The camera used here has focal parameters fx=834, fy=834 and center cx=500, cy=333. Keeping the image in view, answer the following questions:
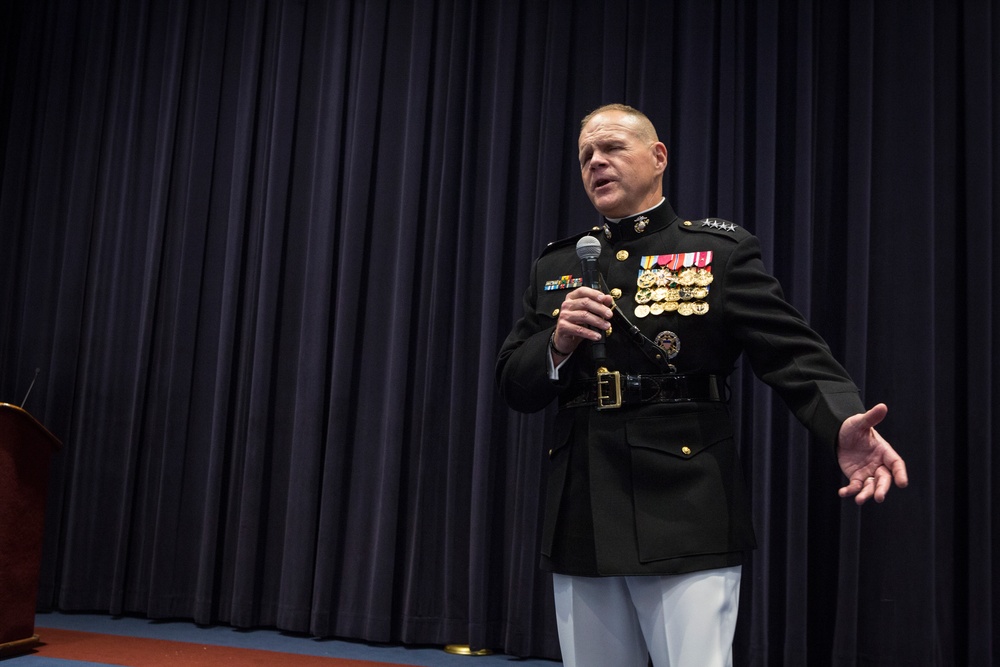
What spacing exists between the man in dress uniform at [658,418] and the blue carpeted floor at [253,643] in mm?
1580

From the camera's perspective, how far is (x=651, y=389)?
148 cm

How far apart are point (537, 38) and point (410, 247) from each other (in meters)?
0.99

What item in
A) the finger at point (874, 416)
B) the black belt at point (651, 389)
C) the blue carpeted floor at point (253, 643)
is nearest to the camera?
the finger at point (874, 416)

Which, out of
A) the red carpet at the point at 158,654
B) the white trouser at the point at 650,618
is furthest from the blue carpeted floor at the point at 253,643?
the white trouser at the point at 650,618

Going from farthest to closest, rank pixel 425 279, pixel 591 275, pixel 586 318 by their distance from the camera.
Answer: pixel 425 279 < pixel 591 275 < pixel 586 318

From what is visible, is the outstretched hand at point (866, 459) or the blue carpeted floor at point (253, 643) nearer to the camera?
the outstretched hand at point (866, 459)

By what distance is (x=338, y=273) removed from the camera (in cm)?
345

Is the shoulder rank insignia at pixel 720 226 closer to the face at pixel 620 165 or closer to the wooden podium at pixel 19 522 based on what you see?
the face at pixel 620 165

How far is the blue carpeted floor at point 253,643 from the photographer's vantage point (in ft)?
9.49

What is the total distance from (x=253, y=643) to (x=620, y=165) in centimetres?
234

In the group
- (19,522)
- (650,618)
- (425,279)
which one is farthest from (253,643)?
(650,618)

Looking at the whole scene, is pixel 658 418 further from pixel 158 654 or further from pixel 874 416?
pixel 158 654

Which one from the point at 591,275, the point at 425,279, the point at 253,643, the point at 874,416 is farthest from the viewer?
the point at 425,279

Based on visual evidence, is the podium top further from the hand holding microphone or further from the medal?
the medal
